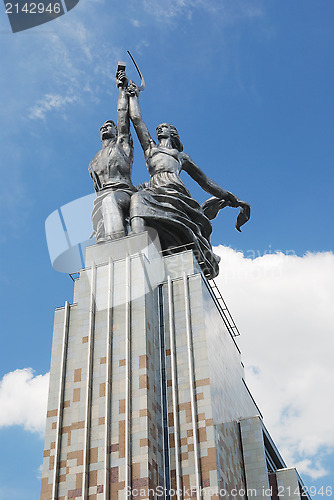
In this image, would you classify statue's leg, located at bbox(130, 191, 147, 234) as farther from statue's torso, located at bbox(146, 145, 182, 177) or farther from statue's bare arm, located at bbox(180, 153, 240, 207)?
statue's bare arm, located at bbox(180, 153, 240, 207)

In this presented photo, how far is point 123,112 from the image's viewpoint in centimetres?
3077

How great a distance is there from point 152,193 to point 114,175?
6.72 feet

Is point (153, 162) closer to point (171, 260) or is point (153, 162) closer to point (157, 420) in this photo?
point (171, 260)

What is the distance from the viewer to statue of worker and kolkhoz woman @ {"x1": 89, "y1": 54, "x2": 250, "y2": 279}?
1057 inches

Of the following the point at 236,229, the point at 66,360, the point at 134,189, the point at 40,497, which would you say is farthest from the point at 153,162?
the point at 40,497

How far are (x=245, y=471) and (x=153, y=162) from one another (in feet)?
44.0

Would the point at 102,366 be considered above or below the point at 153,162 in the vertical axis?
below

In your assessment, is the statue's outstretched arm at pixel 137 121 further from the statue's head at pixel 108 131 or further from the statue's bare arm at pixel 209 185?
the statue's bare arm at pixel 209 185

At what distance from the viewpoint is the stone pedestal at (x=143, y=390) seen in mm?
19453

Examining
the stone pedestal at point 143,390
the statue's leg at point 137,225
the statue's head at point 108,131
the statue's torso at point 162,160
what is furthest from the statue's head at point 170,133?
the stone pedestal at point 143,390

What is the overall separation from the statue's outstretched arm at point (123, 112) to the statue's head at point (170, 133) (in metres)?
1.43

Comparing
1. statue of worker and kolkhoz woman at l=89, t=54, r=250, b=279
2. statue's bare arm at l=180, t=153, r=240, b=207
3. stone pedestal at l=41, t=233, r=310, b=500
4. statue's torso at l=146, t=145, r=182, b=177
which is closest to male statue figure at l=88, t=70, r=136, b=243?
statue of worker and kolkhoz woman at l=89, t=54, r=250, b=279

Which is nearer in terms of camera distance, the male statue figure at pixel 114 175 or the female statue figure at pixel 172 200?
the female statue figure at pixel 172 200

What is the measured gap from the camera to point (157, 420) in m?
20.7
